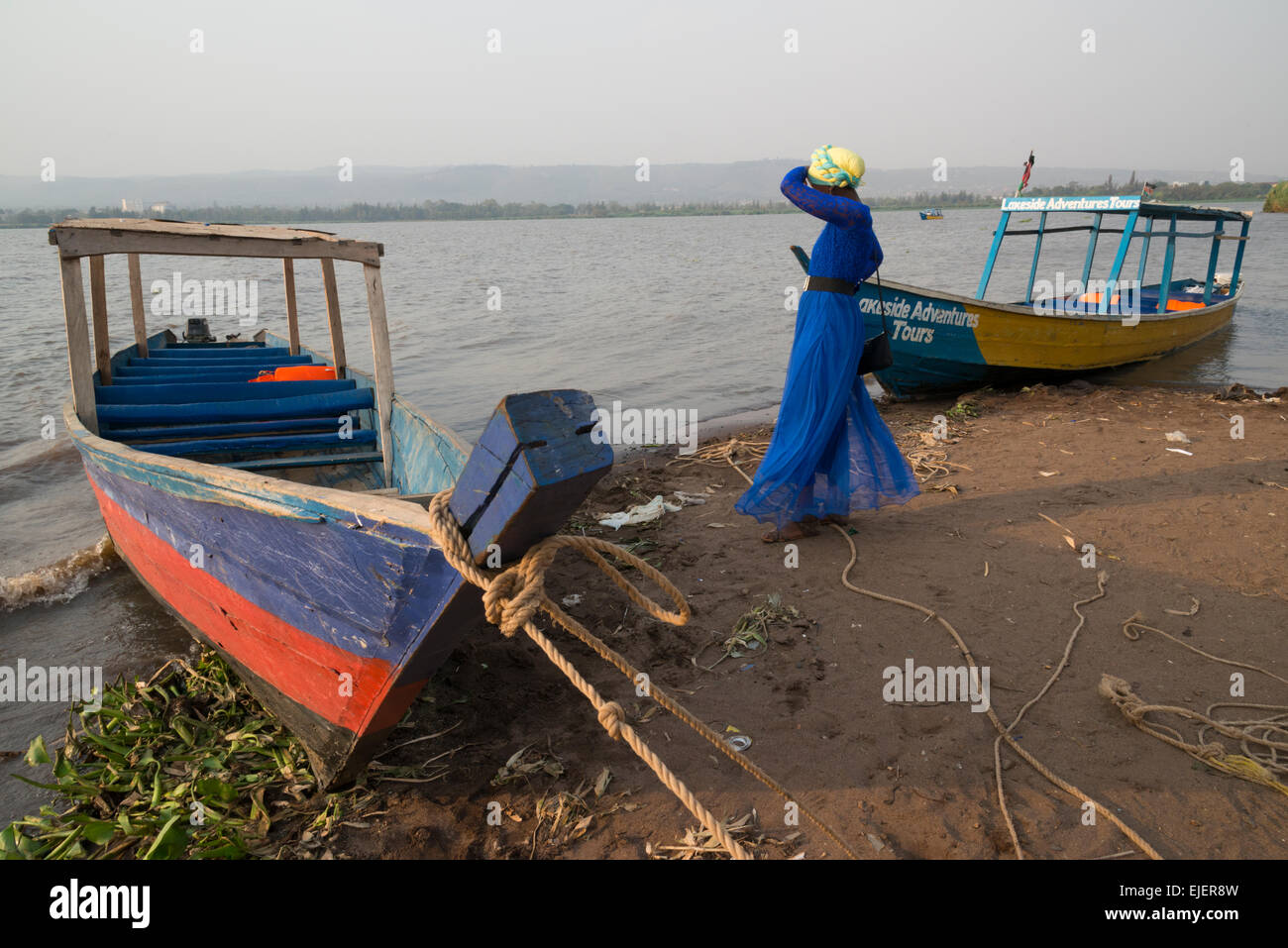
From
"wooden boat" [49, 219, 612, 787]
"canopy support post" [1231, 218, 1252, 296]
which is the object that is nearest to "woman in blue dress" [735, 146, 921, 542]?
"wooden boat" [49, 219, 612, 787]

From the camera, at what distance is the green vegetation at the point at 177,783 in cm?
269

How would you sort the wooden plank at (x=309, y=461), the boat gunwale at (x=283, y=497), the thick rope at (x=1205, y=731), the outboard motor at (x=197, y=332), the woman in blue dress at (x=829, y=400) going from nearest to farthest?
the boat gunwale at (x=283, y=497) < the thick rope at (x=1205, y=731) < the woman in blue dress at (x=829, y=400) < the wooden plank at (x=309, y=461) < the outboard motor at (x=197, y=332)

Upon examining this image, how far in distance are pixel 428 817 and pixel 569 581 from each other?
6.66 feet

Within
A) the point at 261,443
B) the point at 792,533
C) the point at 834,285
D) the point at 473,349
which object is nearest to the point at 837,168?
the point at 834,285

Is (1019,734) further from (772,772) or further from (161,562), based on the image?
(161,562)

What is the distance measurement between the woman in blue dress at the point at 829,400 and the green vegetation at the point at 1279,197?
66389mm

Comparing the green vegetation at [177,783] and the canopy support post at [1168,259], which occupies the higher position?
the canopy support post at [1168,259]

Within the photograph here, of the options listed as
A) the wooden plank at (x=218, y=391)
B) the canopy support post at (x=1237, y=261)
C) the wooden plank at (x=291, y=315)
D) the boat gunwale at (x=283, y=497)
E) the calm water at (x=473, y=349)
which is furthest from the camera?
the canopy support post at (x=1237, y=261)

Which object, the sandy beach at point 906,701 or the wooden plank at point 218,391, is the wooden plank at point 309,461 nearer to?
the wooden plank at point 218,391

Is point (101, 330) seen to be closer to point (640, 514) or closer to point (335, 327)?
point (335, 327)

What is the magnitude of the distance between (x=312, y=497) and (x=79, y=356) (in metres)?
3.42

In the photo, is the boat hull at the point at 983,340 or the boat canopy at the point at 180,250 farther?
the boat hull at the point at 983,340

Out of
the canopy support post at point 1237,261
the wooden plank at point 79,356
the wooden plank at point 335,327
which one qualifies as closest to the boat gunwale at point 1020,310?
the canopy support post at point 1237,261

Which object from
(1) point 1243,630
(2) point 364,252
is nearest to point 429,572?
(2) point 364,252
